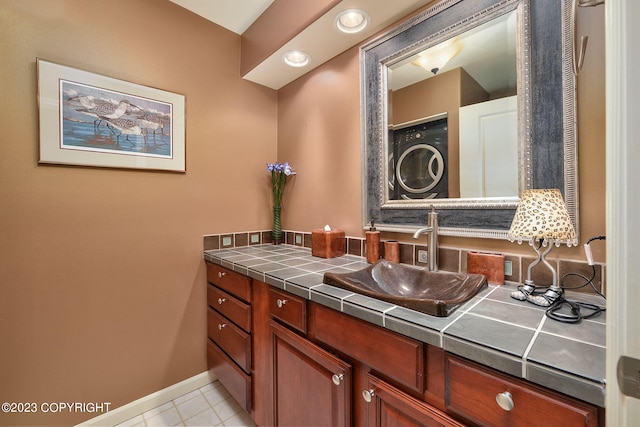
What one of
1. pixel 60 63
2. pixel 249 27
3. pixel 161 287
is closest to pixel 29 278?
pixel 161 287

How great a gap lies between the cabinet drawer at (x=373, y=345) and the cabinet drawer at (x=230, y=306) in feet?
1.68

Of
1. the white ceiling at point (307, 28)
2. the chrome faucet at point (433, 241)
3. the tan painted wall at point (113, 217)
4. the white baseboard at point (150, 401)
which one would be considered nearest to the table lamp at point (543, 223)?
the chrome faucet at point (433, 241)

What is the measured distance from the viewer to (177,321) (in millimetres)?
1747

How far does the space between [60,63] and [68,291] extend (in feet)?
3.92

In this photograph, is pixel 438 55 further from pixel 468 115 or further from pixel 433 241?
pixel 433 241

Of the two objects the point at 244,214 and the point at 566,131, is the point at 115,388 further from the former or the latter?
the point at 566,131

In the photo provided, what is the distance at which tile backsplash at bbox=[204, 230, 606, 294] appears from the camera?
902 mm

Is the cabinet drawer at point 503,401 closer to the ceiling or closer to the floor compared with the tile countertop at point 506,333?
closer to the floor

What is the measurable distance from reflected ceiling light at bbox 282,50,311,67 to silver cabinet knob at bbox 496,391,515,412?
1910mm

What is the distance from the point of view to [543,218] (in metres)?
0.82

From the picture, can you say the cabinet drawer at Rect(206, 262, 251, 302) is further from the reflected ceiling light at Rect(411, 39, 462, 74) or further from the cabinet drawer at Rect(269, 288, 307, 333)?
the reflected ceiling light at Rect(411, 39, 462, 74)

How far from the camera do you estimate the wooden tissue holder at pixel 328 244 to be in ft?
5.25

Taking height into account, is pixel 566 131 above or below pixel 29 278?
above

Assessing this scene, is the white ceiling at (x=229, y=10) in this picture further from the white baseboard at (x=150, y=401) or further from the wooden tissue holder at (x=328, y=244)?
the white baseboard at (x=150, y=401)
